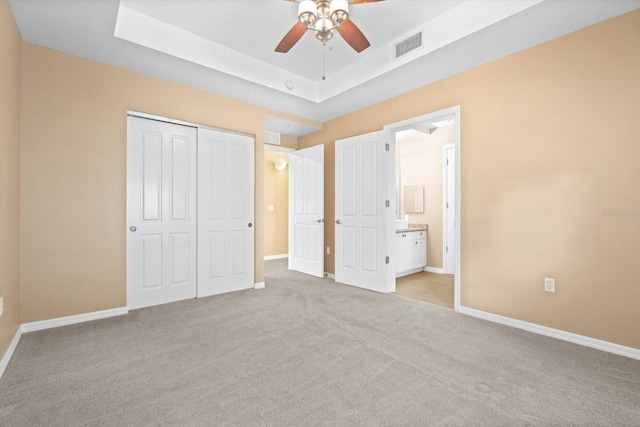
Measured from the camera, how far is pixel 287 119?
4.71 m

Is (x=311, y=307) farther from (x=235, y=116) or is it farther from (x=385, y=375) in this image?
(x=235, y=116)

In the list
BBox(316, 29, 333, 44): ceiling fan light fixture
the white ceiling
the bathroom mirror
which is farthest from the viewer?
the bathroom mirror

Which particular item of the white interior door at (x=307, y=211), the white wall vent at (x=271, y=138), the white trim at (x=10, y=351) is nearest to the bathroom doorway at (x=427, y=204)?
the white interior door at (x=307, y=211)

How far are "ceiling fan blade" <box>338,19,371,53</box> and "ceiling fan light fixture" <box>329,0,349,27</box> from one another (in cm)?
10

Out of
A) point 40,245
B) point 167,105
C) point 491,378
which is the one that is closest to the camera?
point 491,378

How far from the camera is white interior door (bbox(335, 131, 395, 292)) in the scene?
13.3 feet

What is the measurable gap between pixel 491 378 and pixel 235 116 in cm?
403

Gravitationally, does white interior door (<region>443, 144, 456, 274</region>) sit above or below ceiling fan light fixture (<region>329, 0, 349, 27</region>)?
below

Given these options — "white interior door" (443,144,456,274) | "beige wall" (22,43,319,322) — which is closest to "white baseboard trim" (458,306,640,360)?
"white interior door" (443,144,456,274)

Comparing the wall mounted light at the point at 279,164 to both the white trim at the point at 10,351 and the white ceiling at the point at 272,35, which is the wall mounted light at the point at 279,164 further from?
the white trim at the point at 10,351

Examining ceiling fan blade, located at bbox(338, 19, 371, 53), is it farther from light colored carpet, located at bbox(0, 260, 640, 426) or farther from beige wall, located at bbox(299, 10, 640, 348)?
light colored carpet, located at bbox(0, 260, 640, 426)

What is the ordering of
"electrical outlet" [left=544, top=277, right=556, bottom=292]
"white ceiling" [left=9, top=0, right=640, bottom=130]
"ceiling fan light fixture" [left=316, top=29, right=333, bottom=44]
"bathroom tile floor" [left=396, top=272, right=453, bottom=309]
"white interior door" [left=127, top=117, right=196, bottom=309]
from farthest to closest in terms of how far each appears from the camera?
"bathroom tile floor" [left=396, top=272, right=453, bottom=309], "white interior door" [left=127, top=117, right=196, bottom=309], "electrical outlet" [left=544, top=277, right=556, bottom=292], "white ceiling" [left=9, top=0, right=640, bottom=130], "ceiling fan light fixture" [left=316, top=29, right=333, bottom=44]

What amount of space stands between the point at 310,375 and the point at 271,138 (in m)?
4.23

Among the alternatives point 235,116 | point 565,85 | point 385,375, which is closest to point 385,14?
point 565,85
